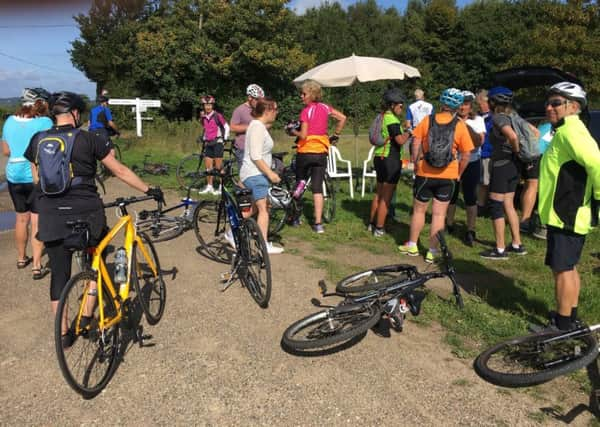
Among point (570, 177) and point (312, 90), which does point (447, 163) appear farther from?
point (312, 90)

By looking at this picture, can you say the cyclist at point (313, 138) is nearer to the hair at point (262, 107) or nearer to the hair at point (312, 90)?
the hair at point (312, 90)

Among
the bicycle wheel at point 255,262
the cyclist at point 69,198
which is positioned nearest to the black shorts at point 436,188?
the bicycle wheel at point 255,262

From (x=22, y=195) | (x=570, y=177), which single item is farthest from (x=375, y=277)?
(x=22, y=195)

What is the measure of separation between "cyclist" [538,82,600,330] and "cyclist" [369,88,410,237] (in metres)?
3.04

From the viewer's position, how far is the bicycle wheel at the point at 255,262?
4.38m

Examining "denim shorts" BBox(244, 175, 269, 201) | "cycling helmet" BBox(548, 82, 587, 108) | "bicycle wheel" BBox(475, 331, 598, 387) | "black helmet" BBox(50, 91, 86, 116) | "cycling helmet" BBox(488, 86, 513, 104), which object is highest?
"cycling helmet" BBox(488, 86, 513, 104)

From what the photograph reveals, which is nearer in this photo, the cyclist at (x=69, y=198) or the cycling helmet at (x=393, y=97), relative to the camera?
the cyclist at (x=69, y=198)

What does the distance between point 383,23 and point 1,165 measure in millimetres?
48105

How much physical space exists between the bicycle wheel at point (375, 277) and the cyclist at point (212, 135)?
5.67m

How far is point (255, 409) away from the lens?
3010mm

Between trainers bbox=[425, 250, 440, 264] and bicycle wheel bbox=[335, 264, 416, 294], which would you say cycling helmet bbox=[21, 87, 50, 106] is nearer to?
bicycle wheel bbox=[335, 264, 416, 294]

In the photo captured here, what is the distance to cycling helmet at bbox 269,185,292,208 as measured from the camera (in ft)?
23.0

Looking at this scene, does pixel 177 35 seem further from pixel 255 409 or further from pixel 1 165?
pixel 255 409

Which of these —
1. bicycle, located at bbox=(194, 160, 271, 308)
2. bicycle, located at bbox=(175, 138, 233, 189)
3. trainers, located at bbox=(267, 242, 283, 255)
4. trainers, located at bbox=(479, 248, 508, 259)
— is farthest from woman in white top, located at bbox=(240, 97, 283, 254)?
bicycle, located at bbox=(175, 138, 233, 189)
